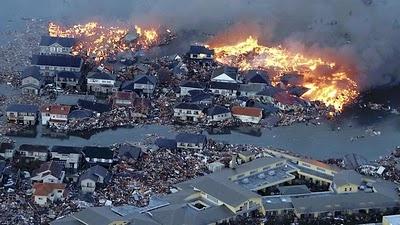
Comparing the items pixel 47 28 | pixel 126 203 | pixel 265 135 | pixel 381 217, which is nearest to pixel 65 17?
pixel 47 28

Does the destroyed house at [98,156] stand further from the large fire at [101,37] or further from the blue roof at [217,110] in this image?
the large fire at [101,37]

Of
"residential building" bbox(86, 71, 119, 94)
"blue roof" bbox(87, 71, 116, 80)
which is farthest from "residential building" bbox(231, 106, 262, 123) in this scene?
"blue roof" bbox(87, 71, 116, 80)

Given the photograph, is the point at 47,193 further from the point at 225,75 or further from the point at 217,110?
the point at 225,75

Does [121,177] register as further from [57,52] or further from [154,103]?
[57,52]

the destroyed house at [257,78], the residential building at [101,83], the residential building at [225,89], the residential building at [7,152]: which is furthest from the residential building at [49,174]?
the destroyed house at [257,78]

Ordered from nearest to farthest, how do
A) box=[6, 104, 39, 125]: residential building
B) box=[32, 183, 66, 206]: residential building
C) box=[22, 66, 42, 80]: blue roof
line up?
box=[32, 183, 66, 206]: residential building → box=[6, 104, 39, 125]: residential building → box=[22, 66, 42, 80]: blue roof

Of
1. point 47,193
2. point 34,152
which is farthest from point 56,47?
point 47,193

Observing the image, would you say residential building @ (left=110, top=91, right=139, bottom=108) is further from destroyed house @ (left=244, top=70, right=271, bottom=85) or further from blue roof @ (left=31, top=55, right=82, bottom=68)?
destroyed house @ (left=244, top=70, right=271, bottom=85)
